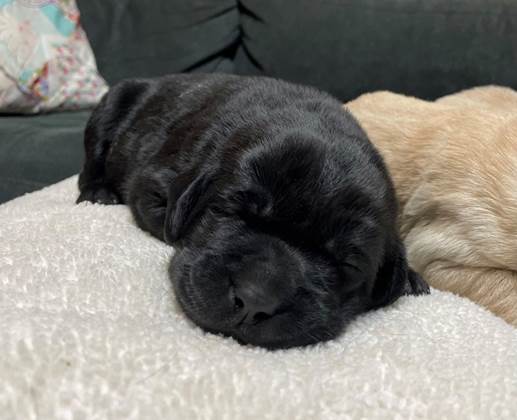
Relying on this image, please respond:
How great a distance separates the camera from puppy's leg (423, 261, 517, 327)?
167 cm

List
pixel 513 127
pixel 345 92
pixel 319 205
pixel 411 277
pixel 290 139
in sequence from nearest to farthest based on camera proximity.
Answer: pixel 319 205 → pixel 290 139 → pixel 411 277 → pixel 513 127 → pixel 345 92

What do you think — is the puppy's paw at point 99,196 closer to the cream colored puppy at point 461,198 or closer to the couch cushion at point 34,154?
the couch cushion at point 34,154

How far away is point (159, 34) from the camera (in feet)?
12.2

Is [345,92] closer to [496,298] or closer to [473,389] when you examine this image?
[496,298]

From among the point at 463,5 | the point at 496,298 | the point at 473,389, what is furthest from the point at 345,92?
the point at 473,389

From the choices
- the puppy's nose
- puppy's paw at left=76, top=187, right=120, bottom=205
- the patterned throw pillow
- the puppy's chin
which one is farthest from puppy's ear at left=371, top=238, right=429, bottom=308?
the patterned throw pillow

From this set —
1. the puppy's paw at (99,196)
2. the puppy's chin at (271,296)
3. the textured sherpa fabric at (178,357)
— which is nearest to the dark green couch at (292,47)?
the puppy's paw at (99,196)

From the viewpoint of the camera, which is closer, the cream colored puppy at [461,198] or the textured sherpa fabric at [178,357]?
the textured sherpa fabric at [178,357]

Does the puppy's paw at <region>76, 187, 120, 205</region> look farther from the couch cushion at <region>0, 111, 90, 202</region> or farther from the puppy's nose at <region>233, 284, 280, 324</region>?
the puppy's nose at <region>233, 284, 280, 324</region>

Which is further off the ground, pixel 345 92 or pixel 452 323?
pixel 452 323

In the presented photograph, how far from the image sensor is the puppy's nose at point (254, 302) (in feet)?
3.79

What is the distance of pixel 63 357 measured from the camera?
0.94 meters

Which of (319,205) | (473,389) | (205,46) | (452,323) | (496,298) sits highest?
(319,205)

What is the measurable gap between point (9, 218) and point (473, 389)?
1.39 metres
